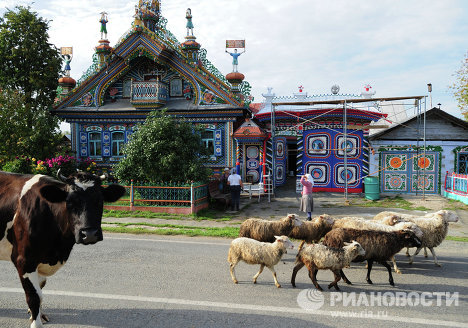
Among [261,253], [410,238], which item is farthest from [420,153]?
[261,253]

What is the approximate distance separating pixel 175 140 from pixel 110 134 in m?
7.98

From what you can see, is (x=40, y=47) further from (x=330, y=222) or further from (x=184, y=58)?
(x=330, y=222)

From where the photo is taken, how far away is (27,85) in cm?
2258

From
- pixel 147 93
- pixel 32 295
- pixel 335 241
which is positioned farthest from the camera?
pixel 147 93

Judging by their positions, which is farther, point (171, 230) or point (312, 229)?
point (171, 230)

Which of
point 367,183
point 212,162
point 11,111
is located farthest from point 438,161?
point 11,111

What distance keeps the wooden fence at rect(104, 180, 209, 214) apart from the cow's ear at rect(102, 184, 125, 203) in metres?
9.17

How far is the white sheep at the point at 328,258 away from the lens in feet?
20.9

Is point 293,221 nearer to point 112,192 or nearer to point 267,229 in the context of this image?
A: point 267,229

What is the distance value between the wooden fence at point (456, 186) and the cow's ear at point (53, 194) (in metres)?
17.7

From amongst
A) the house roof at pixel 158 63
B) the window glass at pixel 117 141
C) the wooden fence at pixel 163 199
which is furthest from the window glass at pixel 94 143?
the wooden fence at pixel 163 199

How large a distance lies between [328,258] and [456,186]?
594 inches

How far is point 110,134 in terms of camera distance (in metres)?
21.5

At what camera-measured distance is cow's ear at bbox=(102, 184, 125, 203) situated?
4750 mm
